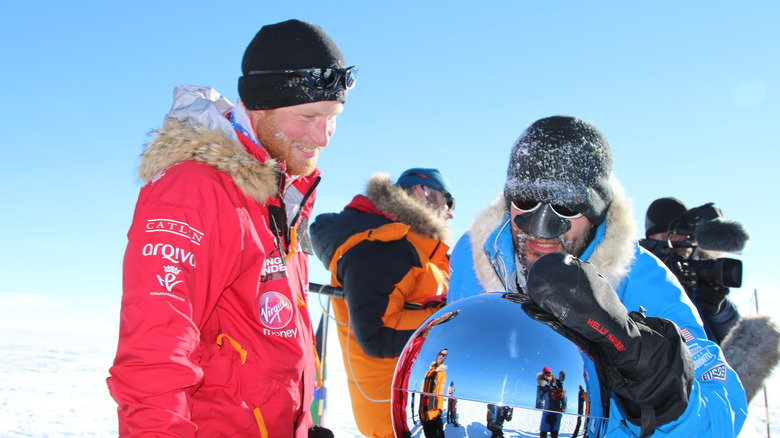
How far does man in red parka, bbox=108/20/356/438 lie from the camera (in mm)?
1558

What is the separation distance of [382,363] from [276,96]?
2.27 metres

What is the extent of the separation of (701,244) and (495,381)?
396 cm

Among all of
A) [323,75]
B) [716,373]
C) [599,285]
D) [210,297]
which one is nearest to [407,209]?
[323,75]

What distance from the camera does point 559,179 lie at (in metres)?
1.90

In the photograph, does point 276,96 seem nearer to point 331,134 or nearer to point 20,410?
point 331,134

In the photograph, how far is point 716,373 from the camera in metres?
1.66

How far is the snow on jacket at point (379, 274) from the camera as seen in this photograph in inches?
148

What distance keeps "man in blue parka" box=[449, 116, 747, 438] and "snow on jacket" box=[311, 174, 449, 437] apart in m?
1.40

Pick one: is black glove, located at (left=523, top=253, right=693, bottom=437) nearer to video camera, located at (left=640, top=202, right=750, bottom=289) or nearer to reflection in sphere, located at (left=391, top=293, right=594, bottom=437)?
reflection in sphere, located at (left=391, top=293, right=594, bottom=437)

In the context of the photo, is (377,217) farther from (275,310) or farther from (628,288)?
(628,288)

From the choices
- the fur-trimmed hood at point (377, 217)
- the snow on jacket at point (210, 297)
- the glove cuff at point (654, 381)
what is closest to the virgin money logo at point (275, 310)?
the snow on jacket at point (210, 297)

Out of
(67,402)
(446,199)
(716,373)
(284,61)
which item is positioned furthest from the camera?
(67,402)

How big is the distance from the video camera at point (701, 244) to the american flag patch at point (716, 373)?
110 inches

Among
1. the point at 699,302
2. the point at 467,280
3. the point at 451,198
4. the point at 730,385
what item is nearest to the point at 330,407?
the point at 451,198
